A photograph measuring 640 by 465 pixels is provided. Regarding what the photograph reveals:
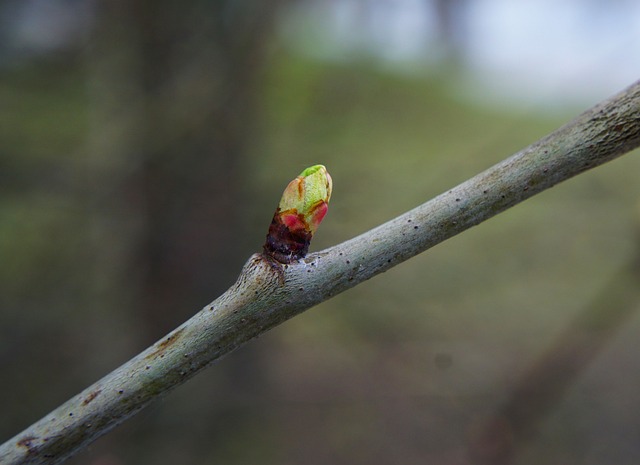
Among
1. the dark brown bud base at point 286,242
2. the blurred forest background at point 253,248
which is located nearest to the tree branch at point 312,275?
the dark brown bud base at point 286,242

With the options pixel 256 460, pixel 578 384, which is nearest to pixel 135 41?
pixel 256 460

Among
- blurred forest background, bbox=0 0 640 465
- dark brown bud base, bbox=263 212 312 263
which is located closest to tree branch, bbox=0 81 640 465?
dark brown bud base, bbox=263 212 312 263

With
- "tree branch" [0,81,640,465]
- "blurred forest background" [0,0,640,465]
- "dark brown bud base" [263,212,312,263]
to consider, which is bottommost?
"tree branch" [0,81,640,465]

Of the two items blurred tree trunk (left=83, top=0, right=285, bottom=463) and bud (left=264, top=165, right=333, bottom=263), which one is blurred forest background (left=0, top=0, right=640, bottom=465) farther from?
bud (left=264, top=165, right=333, bottom=263)

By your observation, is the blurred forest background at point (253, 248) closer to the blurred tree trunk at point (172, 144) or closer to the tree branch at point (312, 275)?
the blurred tree trunk at point (172, 144)

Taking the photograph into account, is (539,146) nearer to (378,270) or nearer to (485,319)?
(378,270)

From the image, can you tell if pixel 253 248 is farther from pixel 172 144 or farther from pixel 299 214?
pixel 299 214

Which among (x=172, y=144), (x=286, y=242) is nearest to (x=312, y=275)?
(x=286, y=242)
